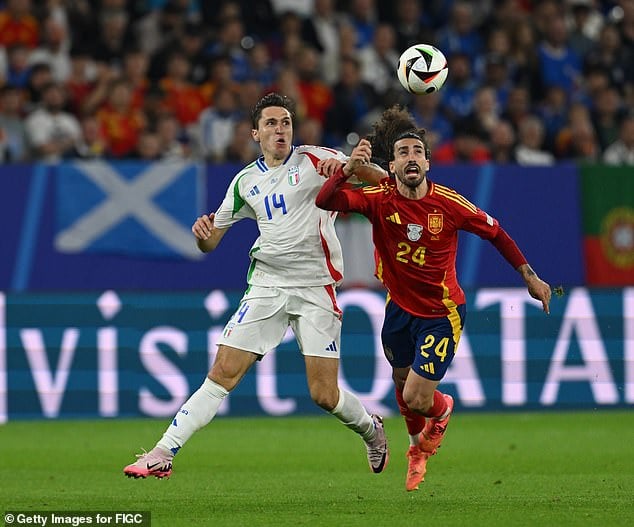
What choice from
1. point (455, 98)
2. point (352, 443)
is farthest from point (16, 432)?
point (455, 98)

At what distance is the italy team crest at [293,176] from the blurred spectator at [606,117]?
914 centimetres

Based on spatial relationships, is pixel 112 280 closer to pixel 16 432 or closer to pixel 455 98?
pixel 16 432

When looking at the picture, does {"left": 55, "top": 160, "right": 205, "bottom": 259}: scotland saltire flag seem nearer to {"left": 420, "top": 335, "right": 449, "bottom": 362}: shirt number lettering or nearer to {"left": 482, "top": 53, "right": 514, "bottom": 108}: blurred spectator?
{"left": 482, "top": 53, "right": 514, "bottom": 108}: blurred spectator

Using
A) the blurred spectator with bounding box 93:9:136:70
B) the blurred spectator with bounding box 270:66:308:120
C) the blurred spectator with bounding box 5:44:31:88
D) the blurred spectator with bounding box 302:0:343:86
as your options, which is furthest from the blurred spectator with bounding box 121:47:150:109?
the blurred spectator with bounding box 302:0:343:86

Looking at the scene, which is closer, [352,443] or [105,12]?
[352,443]

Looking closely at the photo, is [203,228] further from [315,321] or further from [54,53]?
[54,53]

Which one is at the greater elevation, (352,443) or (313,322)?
(313,322)

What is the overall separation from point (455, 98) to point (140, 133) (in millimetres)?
4005

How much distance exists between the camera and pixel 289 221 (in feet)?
29.6

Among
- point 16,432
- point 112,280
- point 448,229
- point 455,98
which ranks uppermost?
point 455,98

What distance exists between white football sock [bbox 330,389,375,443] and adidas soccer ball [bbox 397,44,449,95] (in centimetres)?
203

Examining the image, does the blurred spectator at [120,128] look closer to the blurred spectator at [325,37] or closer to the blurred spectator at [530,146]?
the blurred spectator at [325,37]

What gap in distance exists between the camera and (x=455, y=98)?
17531 mm

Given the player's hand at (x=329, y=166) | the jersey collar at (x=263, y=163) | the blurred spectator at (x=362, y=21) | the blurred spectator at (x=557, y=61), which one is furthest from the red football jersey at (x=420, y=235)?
the blurred spectator at (x=557, y=61)
